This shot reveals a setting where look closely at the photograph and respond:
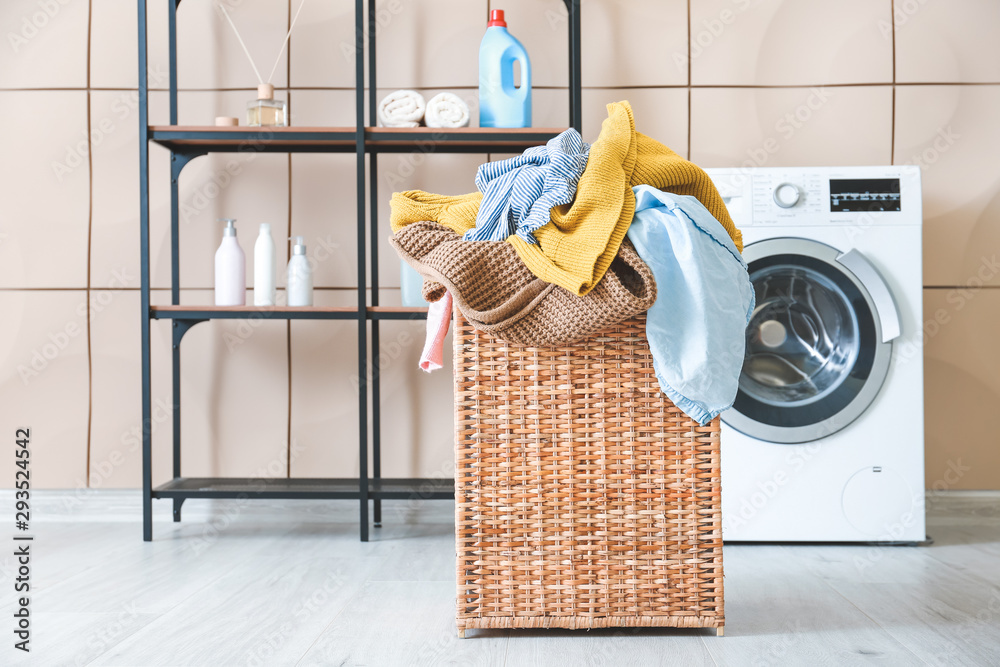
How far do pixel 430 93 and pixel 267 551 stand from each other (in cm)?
151

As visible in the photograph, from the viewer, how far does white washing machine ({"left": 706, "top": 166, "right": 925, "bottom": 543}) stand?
205cm

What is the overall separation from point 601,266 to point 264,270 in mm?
1299

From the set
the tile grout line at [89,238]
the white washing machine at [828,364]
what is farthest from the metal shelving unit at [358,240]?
the white washing machine at [828,364]

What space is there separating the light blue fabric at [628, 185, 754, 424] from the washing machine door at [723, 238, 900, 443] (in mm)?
796

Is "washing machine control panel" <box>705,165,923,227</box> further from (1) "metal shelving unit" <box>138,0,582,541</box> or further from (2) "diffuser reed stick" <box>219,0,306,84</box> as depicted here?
(2) "diffuser reed stick" <box>219,0,306,84</box>

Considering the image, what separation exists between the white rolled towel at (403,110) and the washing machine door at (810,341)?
103 cm

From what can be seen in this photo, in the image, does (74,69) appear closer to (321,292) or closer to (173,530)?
(321,292)

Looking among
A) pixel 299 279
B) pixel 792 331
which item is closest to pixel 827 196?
pixel 792 331

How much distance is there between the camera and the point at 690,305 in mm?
1299

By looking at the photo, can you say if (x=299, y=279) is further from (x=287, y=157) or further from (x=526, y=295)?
(x=526, y=295)

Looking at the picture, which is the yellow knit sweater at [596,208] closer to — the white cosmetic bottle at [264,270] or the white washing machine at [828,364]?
the white washing machine at [828,364]

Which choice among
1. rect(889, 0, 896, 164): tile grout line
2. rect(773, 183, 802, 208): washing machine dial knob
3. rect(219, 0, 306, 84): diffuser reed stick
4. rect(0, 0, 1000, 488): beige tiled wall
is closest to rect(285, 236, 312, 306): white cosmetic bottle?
rect(0, 0, 1000, 488): beige tiled wall

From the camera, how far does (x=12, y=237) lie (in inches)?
96.6

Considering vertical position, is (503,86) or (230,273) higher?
(503,86)
